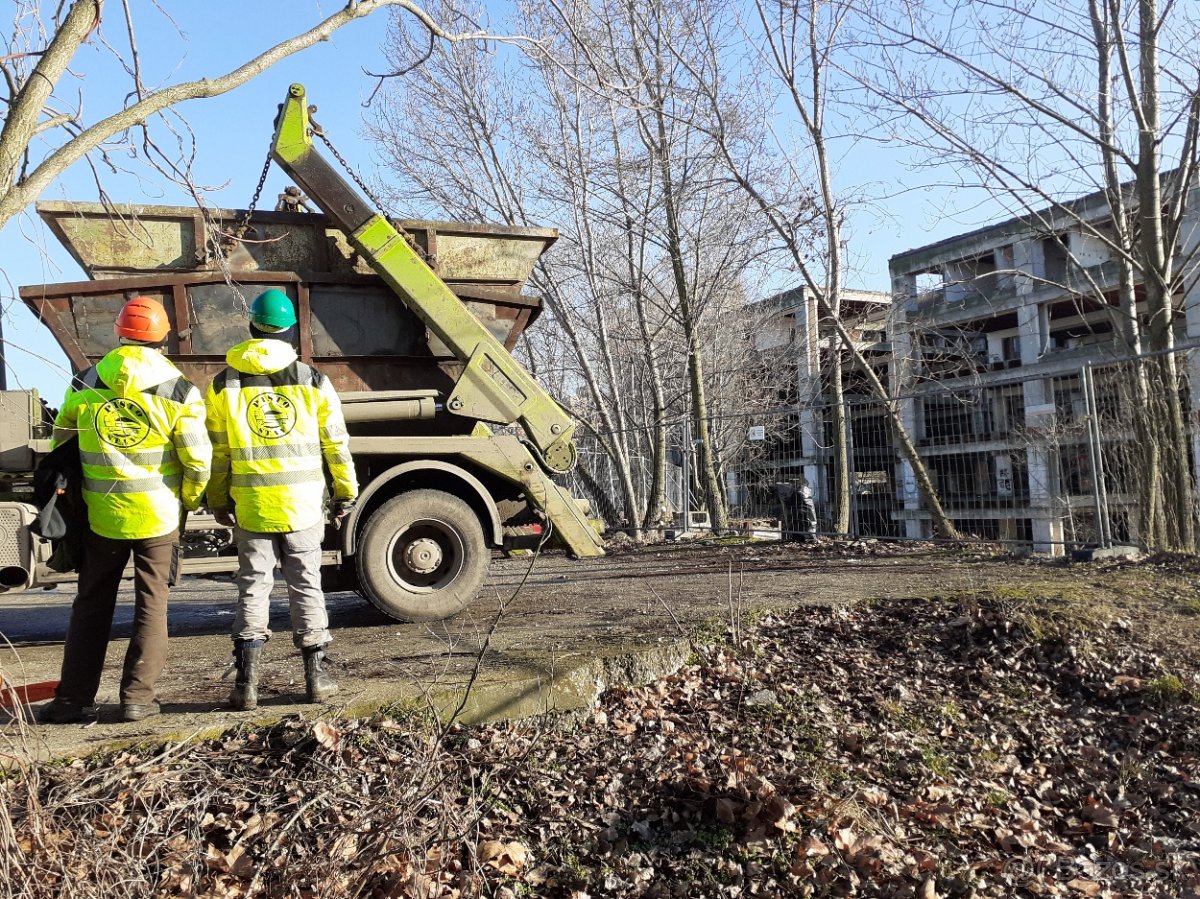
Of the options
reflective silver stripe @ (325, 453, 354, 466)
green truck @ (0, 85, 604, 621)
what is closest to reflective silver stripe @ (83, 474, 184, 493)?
reflective silver stripe @ (325, 453, 354, 466)

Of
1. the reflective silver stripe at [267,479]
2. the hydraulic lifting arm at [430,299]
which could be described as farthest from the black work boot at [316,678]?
the hydraulic lifting arm at [430,299]

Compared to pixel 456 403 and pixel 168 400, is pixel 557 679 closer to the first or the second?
pixel 168 400

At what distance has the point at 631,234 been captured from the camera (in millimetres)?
14688

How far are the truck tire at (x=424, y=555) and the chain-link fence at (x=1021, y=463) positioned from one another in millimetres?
4859

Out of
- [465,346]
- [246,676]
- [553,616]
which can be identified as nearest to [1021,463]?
[553,616]

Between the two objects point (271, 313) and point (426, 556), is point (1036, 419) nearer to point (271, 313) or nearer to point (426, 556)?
point (426, 556)

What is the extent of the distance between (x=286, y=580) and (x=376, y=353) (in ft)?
9.00

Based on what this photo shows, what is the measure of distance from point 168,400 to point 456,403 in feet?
8.23

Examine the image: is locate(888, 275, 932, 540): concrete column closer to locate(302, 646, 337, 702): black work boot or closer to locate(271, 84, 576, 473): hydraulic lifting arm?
locate(271, 84, 576, 473): hydraulic lifting arm

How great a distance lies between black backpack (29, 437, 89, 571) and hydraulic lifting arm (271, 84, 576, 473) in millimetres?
2674

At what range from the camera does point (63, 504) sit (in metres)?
3.75

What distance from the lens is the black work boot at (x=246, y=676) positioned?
12.1 feet

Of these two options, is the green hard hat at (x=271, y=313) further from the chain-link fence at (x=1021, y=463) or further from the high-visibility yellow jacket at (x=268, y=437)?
the chain-link fence at (x=1021, y=463)

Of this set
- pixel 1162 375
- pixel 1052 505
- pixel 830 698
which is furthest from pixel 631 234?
pixel 830 698
